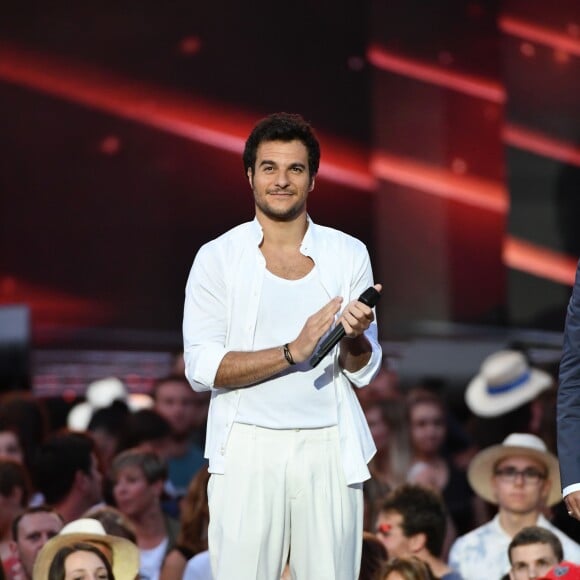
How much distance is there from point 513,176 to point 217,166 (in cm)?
182

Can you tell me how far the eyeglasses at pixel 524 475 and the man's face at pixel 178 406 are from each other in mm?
2184

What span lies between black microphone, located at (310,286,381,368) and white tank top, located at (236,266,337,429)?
0.17 m

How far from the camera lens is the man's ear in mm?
5180

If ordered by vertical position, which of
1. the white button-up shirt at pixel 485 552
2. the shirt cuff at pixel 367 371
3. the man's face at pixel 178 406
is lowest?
the white button-up shirt at pixel 485 552

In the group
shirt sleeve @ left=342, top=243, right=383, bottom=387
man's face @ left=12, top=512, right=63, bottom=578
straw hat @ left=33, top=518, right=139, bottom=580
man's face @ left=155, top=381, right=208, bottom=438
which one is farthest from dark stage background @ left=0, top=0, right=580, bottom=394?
shirt sleeve @ left=342, top=243, right=383, bottom=387

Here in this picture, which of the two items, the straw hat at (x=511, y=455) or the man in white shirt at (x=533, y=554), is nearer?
the man in white shirt at (x=533, y=554)

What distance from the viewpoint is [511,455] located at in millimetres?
5609

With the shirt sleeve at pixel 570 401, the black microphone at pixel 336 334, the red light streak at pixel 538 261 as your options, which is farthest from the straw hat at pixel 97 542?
the red light streak at pixel 538 261

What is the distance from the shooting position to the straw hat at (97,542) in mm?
4605

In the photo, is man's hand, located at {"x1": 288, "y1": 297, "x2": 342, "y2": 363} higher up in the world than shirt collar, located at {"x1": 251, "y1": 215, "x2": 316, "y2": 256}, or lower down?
lower down

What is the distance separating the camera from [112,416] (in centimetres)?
732

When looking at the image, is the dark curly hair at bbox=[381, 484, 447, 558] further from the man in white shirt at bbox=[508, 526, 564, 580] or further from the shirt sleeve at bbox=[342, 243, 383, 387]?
the shirt sleeve at bbox=[342, 243, 383, 387]

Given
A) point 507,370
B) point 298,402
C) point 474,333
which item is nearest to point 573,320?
point 298,402

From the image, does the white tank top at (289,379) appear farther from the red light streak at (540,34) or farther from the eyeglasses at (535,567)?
the red light streak at (540,34)
